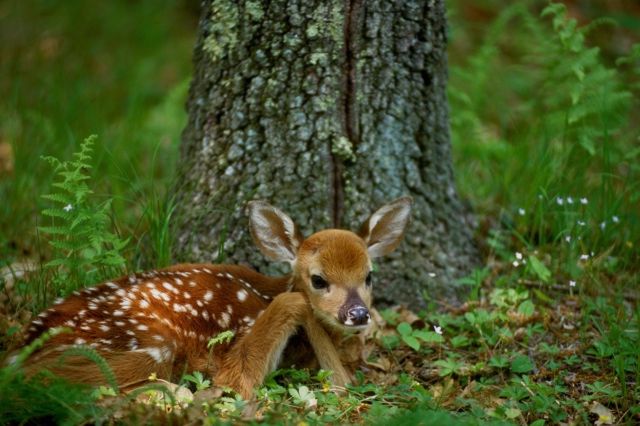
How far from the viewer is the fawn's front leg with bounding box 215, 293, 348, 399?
3.45 meters

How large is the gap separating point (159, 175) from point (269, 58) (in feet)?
6.60

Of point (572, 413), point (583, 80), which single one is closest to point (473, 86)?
point (583, 80)

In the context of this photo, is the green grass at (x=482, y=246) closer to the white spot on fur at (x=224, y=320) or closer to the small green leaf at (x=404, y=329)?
the small green leaf at (x=404, y=329)

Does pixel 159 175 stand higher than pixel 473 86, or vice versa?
pixel 473 86

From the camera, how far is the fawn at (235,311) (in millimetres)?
3283

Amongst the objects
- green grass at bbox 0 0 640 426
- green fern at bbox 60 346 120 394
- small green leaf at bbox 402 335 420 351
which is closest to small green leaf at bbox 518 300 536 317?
green grass at bbox 0 0 640 426

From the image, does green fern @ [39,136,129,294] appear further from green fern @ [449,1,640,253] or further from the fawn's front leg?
green fern @ [449,1,640,253]

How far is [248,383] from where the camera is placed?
3416 mm

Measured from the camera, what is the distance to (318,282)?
3.83m

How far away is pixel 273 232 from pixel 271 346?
0.66 meters

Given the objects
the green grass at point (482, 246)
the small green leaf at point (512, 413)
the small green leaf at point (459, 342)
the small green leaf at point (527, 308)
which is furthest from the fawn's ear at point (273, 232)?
the small green leaf at point (512, 413)

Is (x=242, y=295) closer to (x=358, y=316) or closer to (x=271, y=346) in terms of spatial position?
(x=271, y=346)

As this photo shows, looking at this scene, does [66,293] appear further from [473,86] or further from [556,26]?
[473,86]

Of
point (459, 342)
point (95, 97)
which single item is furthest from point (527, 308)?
point (95, 97)
